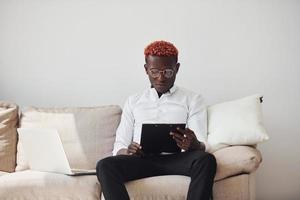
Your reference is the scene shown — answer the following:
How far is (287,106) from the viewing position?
3.12 meters

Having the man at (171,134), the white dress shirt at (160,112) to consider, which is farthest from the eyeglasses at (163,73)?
the white dress shirt at (160,112)

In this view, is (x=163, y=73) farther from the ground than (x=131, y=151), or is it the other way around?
(x=163, y=73)

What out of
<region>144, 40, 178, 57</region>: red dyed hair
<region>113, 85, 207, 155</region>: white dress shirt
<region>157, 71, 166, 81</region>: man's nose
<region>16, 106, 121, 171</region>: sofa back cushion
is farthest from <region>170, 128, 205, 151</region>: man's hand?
<region>16, 106, 121, 171</region>: sofa back cushion

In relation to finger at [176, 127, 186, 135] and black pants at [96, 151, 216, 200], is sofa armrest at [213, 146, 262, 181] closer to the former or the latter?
black pants at [96, 151, 216, 200]

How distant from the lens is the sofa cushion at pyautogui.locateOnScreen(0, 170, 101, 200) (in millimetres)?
2232

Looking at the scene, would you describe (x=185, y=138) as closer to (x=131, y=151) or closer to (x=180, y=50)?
(x=131, y=151)

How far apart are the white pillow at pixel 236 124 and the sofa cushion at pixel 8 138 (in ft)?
3.93

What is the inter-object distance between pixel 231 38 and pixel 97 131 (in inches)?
44.4

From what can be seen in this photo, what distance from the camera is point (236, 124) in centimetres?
249

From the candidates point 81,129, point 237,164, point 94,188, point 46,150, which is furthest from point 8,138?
point 237,164

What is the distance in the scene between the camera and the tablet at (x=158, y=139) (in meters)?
2.21

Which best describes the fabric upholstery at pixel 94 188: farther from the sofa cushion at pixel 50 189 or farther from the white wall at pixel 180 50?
the white wall at pixel 180 50

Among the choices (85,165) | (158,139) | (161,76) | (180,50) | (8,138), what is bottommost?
(85,165)

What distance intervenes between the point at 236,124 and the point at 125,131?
2.07 ft
